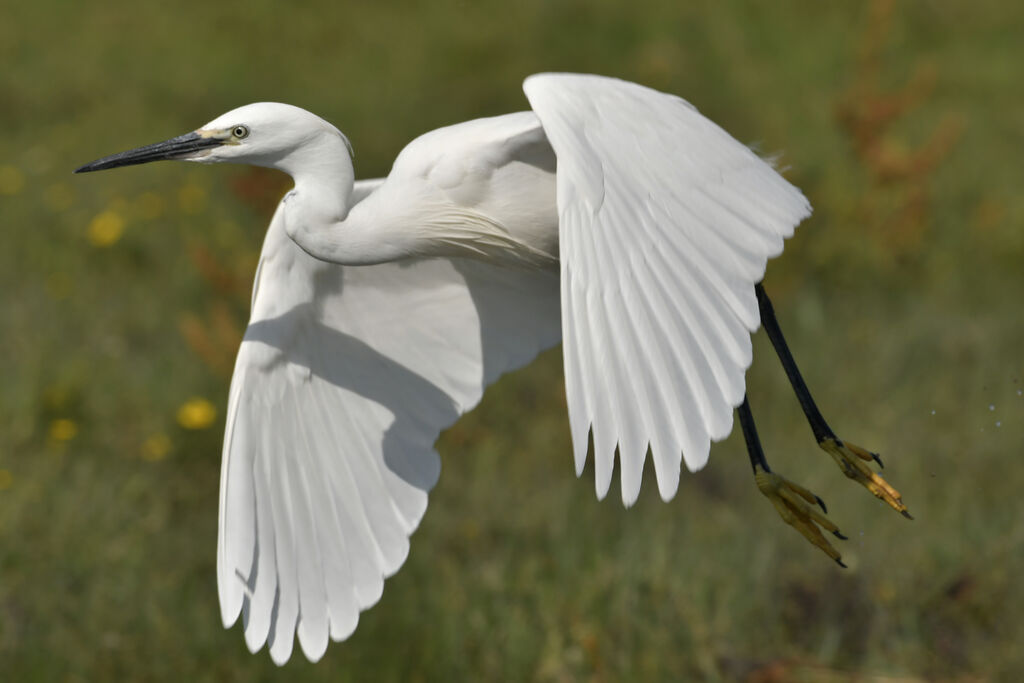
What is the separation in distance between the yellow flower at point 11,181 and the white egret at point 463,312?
364 cm

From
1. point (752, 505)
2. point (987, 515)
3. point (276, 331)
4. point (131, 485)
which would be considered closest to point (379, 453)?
point (276, 331)

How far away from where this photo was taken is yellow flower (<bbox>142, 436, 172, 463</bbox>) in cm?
426

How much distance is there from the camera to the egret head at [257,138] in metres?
2.50

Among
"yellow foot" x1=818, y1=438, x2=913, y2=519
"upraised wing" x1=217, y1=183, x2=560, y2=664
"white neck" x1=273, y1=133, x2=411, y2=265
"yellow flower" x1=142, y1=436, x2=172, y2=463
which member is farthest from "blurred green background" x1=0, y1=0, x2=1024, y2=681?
"white neck" x1=273, y1=133, x2=411, y2=265

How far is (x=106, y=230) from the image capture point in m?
5.25

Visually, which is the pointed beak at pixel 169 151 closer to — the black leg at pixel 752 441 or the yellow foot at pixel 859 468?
the black leg at pixel 752 441

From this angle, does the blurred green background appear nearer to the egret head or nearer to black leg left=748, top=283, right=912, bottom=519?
black leg left=748, top=283, right=912, bottom=519

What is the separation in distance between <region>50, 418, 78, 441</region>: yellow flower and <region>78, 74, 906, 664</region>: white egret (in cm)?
138

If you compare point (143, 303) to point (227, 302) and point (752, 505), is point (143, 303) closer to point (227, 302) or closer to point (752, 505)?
point (227, 302)

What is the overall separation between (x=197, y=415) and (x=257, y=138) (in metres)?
1.93

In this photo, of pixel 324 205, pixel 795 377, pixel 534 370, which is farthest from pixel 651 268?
pixel 534 370

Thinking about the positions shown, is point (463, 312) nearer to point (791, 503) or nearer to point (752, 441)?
point (752, 441)

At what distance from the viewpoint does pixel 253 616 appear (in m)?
2.94

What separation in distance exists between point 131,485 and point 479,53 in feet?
14.5
